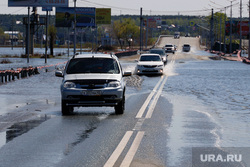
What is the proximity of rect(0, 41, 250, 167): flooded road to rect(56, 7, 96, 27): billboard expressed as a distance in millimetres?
98052

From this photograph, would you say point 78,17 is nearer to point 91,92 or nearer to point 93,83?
point 93,83

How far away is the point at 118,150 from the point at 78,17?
11201cm

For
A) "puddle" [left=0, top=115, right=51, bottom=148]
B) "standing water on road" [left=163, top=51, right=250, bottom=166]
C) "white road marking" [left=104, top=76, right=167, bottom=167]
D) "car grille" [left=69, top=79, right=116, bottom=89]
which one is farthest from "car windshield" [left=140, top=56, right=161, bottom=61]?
"puddle" [left=0, top=115, right=51, bottom=148]

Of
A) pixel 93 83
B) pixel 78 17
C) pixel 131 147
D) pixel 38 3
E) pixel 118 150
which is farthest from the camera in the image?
pixel 78 17

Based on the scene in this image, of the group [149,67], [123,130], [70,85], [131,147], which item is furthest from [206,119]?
[149,67]

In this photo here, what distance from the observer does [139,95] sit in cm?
2422

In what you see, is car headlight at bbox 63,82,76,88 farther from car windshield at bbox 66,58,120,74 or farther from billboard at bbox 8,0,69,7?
billboard at bbox 8,0,69,7

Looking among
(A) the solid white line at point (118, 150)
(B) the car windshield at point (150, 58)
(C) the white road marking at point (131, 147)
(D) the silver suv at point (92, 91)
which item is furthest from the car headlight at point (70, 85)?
(B) the car windshield at point (150, 58)

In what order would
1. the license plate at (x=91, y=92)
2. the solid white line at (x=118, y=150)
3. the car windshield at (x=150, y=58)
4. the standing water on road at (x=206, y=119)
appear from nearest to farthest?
the solid white line at (x=118, y=150)
the standing water on road at (x=206, y=119)
the license plate at (x=91, y=92)
the car windshield at (x=150, y=58)

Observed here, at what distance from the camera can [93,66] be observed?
59.2ft

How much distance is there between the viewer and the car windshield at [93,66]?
18.0 meters

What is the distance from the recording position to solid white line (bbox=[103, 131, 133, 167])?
31.1 ft

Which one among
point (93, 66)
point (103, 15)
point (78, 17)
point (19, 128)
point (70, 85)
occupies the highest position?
point (103, 15)

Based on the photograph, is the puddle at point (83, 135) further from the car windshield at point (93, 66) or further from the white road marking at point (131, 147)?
the car windshield at point (93, 66)
